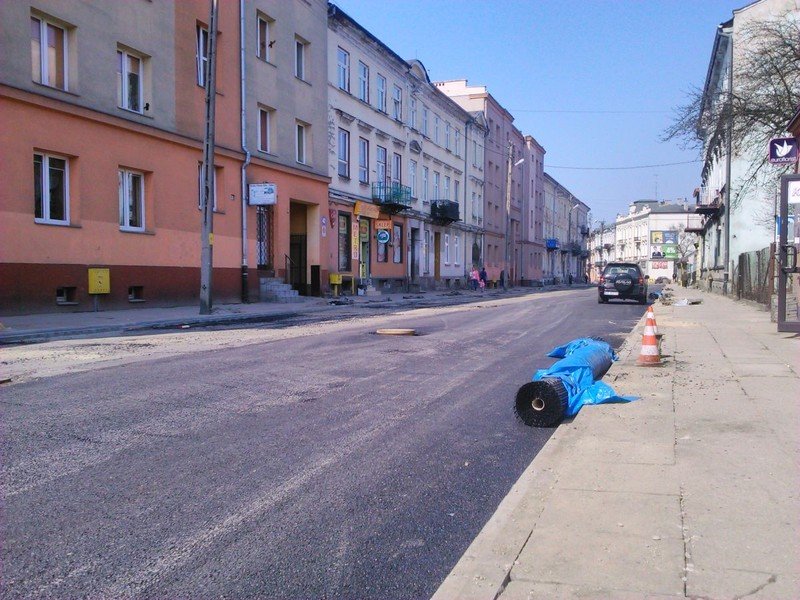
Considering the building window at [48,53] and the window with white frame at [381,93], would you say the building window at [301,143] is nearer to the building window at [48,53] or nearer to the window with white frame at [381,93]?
the window with white frame at [381,93]

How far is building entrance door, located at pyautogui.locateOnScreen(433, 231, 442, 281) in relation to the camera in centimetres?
4245

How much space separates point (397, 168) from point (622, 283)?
15563 millimetres

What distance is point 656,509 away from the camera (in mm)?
3523

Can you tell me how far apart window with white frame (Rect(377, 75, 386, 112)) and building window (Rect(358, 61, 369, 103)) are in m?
1.33

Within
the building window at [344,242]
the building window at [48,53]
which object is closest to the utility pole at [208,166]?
the building window at [48,53]

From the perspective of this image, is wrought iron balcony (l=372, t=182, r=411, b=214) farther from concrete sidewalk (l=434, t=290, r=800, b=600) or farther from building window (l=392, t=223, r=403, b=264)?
concrete sidewalk (l=434, t=290, r=800, b=600)

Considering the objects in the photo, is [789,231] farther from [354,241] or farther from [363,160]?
[363,160]

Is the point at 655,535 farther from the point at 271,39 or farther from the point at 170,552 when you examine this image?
the point at 271,39

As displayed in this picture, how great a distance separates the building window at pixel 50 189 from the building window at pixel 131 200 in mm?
1700

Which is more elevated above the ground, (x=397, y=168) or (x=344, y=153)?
(x=397, y=168)

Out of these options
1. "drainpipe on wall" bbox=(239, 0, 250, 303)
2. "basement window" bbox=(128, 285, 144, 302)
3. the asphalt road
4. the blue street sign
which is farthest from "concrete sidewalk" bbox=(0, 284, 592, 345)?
the blue street sign

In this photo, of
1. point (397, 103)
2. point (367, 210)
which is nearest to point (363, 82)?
point (397, 103)

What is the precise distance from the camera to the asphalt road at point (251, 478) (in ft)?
9.95

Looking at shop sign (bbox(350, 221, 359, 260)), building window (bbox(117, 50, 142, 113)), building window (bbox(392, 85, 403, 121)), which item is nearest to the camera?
building window (bbox(117, 50, 142, 113))
